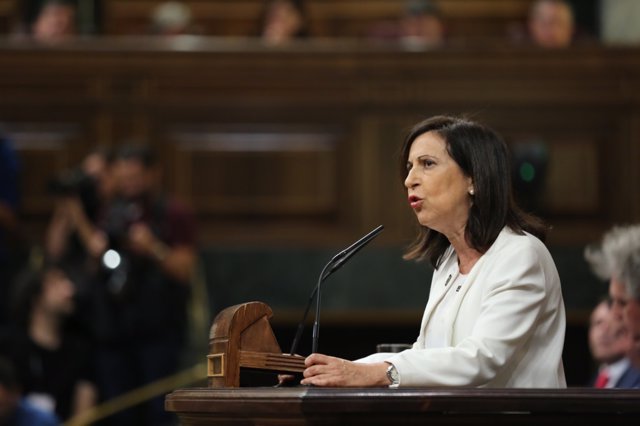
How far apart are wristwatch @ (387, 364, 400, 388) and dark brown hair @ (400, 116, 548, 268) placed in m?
0.39

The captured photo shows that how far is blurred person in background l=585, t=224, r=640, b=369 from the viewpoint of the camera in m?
3.61

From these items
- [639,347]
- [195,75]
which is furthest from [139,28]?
[639,347]

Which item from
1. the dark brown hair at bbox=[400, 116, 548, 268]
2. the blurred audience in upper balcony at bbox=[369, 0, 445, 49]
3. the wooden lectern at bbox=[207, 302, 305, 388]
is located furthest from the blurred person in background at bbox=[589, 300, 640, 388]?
the blurred audience in upper balcony at bbox=[369, 0, 445, 49]

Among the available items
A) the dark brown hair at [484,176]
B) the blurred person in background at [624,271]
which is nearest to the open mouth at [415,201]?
the dark brown hair at [484,176]

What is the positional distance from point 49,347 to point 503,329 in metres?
4.23

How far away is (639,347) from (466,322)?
1234mm

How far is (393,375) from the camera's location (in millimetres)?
2459

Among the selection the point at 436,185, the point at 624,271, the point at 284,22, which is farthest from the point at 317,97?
the point at 436,185

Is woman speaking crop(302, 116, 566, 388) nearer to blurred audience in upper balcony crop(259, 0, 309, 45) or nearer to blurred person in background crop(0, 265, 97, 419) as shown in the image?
blurred person in background crop(0, 265, 97, 419)

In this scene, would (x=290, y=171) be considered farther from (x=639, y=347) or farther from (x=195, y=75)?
(x=639, y=347)

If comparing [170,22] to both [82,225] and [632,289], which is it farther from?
[632,289]

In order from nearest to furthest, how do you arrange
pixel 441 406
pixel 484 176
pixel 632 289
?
pixel 441 406 < pixel 484 176 < pixel 632 289

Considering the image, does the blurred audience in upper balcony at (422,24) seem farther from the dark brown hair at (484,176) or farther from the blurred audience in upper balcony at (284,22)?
the dark brown hair at (484,176)

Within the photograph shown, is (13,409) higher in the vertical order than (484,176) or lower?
lower
